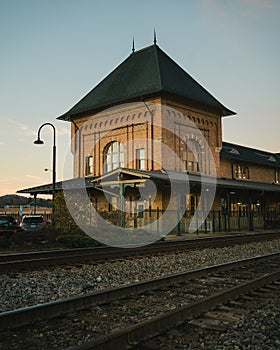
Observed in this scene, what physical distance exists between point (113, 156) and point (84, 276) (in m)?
25.3

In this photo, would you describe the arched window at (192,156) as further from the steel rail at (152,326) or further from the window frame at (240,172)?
the steel rail at (152,326)

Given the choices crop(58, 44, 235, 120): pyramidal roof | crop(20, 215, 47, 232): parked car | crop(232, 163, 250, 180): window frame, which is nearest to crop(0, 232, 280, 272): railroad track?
crop(20, 215, 47, 232): parked car

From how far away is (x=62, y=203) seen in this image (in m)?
20.1

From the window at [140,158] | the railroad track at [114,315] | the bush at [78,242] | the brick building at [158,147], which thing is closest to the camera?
the railroad track at [114,315]

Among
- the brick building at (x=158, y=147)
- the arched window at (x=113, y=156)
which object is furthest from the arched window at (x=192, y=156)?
the arched window at (x=113, y=156)

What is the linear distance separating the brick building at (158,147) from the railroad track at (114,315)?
55.3ft

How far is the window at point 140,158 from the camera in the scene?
3144 centimetres

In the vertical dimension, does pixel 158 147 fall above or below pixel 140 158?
above

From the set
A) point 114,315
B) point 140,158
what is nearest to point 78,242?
point 114,315

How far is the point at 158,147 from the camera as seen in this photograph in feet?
98.7

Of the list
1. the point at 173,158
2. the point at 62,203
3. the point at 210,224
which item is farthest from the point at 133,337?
the point at 173,158

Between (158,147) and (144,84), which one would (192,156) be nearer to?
(158,147)

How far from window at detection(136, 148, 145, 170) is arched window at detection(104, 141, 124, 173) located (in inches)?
79.7

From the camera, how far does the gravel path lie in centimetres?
725
